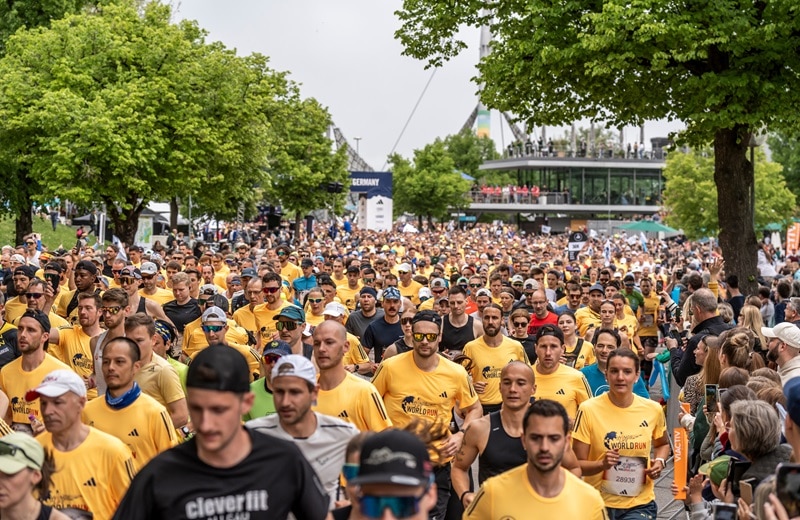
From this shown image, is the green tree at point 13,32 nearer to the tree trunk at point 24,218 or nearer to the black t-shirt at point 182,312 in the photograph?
the tree trunk at point 24,218

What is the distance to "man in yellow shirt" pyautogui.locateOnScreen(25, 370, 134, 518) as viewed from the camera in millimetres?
5328

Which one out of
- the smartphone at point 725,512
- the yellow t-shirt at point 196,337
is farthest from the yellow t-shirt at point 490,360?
the smartphone at point 725,512

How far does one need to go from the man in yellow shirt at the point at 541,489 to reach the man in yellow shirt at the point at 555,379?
11.2 ft

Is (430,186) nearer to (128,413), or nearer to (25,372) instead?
(25,372)

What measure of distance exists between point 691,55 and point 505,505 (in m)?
12.7

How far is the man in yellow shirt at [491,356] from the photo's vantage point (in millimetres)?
9539

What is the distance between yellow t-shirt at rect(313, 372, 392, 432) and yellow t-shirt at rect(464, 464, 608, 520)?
5.31 feet

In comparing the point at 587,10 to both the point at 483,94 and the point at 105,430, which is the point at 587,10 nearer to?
the point at 483,94

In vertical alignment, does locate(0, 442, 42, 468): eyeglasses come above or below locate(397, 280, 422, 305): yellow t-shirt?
above

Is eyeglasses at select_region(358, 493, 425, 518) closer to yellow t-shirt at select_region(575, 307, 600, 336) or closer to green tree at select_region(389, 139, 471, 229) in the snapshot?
yellow t-shirt at select_region(575, 307, 600, 336)

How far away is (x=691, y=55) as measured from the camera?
1642cm

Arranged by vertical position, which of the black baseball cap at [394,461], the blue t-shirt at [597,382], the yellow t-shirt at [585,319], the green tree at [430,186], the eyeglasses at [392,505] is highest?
the green tree at [430,186]

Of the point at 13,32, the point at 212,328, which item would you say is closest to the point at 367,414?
the point at 212,328

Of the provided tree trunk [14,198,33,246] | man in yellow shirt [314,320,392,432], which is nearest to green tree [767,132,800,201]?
tree trunk [14,198,33,246]
